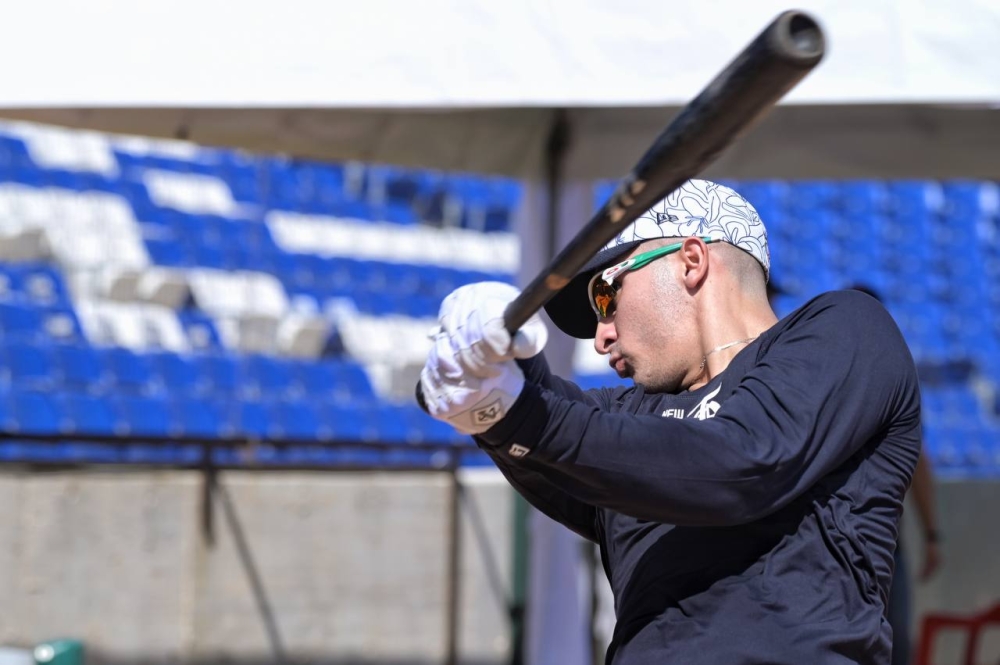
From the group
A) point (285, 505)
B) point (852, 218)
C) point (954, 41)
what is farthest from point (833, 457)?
point (852, 218)

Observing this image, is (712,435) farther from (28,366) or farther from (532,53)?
(28,366)

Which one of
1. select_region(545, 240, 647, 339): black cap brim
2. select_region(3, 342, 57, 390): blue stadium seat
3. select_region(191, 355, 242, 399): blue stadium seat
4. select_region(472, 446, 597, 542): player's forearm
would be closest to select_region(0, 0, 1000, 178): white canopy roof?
select_region(545, 240, 647, 339): black cap brim

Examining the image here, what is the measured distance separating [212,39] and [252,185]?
258 inches

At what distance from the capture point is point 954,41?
10.9 feet

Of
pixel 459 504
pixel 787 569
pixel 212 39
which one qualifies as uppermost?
pixel 212 39

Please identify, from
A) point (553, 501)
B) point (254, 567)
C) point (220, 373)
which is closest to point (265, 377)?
point (220, 373)

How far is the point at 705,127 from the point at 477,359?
33 centimetres

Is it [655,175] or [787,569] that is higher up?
[655,175]

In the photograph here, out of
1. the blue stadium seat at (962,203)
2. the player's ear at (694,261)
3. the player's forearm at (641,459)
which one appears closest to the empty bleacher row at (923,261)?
the blue stadium seat at (962,203)

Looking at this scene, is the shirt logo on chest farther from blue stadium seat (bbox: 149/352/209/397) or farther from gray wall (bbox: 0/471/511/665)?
blue stadium seat (bbox: 149/352/209/397)

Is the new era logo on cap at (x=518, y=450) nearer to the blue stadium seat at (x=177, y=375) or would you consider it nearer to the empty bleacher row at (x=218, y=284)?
the empty bleacher row at (x=218, y=284)

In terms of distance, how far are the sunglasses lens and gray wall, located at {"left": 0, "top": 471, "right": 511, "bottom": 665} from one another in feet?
12.6

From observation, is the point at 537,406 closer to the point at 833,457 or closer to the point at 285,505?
the point at 833,457

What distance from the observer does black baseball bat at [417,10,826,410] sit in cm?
105
